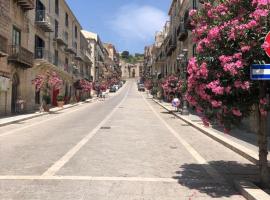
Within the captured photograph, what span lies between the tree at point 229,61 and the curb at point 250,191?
12.7 inches

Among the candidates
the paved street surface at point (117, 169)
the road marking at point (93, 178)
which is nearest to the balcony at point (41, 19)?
Result: the paved street surface at point (117, 169)

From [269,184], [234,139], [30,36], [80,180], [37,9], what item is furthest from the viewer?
[37,9]

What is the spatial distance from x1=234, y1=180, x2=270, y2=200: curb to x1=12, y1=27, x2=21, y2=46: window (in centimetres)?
2806

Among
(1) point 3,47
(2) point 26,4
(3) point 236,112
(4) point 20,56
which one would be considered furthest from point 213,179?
(2) point 26,4

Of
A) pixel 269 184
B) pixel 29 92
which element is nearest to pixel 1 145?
pixel 269 184

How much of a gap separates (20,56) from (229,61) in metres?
28.1

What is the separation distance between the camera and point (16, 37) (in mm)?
34906

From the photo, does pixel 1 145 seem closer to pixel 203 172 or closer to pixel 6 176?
pixel 6 176

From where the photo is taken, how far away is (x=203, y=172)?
32.9 ft

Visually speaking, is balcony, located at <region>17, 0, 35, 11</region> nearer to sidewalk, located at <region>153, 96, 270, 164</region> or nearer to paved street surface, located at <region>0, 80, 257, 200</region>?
sidewalk, located at <region>153, 96, 270, 164</region>

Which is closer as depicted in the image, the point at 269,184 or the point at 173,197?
the point at 173,197

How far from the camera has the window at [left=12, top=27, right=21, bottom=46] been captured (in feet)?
111

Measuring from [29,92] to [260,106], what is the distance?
3392cm

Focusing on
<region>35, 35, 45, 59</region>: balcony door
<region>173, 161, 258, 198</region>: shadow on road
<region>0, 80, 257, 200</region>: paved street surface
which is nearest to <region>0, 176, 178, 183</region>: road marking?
<region>0, 80, 257, 200</region>: paved street surface
